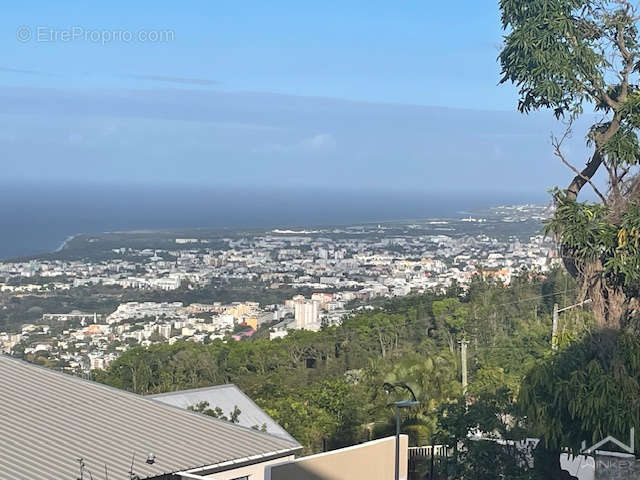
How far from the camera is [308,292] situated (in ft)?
171

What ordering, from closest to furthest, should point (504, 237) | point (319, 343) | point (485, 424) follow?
point (485, 424) < point (319, 343) < point (504, 237)

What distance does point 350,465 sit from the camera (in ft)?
33.2

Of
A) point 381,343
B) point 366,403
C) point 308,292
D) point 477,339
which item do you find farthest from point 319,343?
point 308,292

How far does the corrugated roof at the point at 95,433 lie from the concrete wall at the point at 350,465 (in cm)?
81

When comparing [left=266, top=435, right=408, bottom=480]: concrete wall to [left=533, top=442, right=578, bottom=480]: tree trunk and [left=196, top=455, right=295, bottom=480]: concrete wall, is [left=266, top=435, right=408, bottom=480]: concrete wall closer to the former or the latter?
[left=196, top=455, right=295, bottom=480]: concrete wall

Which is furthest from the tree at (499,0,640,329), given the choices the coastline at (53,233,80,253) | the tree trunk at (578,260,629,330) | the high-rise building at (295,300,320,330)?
the coastline at (53,233,80,253)

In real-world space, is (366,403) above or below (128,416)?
below

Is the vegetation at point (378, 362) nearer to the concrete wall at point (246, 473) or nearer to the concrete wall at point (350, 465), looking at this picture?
the concrete wall at point (350, 465)

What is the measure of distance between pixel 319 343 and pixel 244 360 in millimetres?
3249

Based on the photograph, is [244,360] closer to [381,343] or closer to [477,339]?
[381,343]

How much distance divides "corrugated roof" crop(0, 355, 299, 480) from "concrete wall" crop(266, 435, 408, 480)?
0.81 meters

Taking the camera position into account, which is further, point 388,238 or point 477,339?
point 388,238

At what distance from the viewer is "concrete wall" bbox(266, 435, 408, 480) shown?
30.7ft

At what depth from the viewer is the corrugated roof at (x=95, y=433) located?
9016 mm
